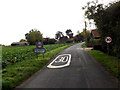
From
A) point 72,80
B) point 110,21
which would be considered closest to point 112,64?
point 72,80

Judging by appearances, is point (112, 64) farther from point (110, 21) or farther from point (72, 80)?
point (110, 21)

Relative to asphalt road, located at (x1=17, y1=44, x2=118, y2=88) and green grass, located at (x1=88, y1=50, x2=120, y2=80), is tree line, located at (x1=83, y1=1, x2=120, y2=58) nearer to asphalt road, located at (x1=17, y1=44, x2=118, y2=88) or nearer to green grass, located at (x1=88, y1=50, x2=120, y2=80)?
green grass, located at (x1=88, y1=50, x2=120, y2=80)

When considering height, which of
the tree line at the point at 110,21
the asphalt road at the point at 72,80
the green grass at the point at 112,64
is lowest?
the asphalt road at the point at 72,80

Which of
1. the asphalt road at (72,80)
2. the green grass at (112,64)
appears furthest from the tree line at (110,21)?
the asphalt road at (72,80)

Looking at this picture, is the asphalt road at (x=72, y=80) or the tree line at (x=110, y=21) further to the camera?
the tree line at (x=110, y=21)

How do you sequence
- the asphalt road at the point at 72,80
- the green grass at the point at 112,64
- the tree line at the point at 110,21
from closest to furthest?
the asphalt road at the point at 72,80, the green grass at the point at 112,64, the tree line at the point at 110,21

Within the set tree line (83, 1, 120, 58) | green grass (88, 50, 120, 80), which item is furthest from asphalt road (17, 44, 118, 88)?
tree line (83, 1, 120, 58)

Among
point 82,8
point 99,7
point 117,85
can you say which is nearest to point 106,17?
point 99,7

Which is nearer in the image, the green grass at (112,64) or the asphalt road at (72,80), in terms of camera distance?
the asphalt road at (72,80)

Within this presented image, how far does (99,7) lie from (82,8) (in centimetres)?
402

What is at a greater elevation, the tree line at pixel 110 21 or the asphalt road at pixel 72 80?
the tree line at pixel 110 21

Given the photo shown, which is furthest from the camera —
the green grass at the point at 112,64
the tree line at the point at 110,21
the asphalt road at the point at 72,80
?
the tree line at the point at 110,21

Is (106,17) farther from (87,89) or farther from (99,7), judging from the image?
(87,89)

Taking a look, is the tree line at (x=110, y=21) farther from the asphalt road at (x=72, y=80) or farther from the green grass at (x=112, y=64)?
the asphalt road at (x=72, y=80)
